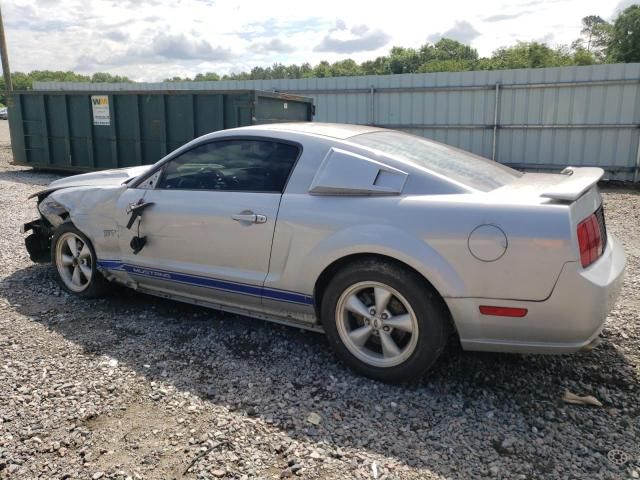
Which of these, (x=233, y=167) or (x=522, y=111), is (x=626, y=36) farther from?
(x=233, y=167)

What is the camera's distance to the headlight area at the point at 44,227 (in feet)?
16.1

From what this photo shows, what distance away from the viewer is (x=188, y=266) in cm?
396

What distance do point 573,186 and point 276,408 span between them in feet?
6.95

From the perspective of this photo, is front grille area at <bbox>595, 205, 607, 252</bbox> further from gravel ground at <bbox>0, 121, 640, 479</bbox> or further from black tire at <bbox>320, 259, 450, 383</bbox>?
black tire at <bbox>320, 259, 450, 383</bbox>

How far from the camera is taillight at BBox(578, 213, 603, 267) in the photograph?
280 centimetres

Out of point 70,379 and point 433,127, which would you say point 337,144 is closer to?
point 70,379

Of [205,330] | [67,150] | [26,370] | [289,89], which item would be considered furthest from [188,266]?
[289,89]

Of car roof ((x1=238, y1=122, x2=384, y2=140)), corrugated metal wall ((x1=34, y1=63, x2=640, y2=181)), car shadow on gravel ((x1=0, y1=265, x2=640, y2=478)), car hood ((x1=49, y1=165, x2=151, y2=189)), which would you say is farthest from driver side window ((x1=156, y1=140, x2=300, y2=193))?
corrugated metal wall ((x1=34, y1=63, x2=640, y2=181))

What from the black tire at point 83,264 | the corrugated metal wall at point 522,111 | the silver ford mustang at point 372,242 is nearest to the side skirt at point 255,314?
the silver ford mustang at point 372,242

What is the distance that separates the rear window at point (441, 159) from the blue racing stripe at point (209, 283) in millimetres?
1107

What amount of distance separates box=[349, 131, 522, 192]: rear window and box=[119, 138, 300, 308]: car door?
616 millimetres

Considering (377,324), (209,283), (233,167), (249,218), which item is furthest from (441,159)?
(209,283)

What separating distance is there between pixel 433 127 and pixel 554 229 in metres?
12.2

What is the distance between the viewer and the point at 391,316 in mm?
3201
